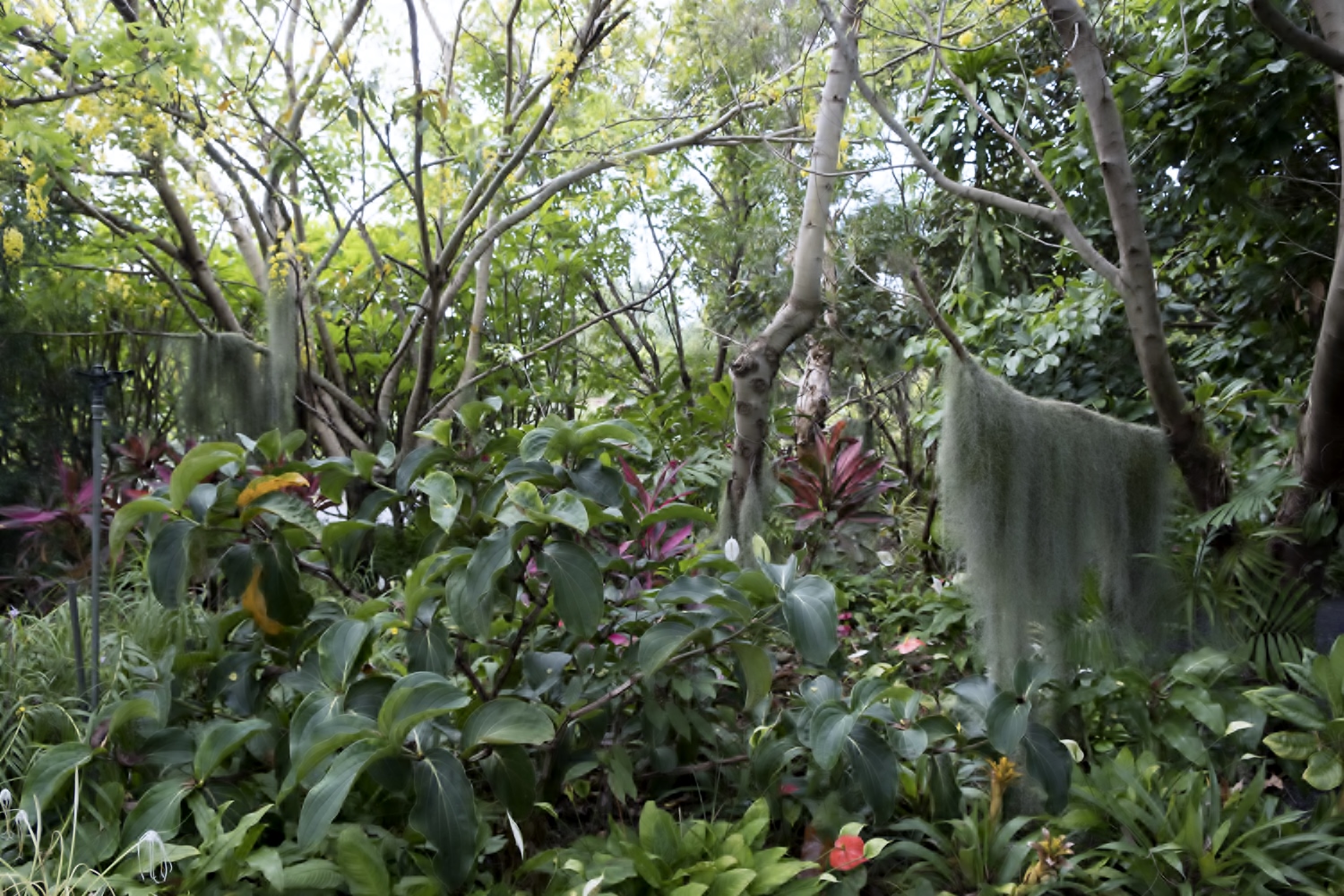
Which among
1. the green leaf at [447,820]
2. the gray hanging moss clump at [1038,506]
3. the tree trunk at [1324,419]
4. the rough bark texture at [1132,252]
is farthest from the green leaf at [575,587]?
the tree trunk at [1324,419]

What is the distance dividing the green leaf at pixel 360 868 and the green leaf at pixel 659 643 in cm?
60

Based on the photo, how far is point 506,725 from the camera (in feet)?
5.56

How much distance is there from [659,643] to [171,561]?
1008mm

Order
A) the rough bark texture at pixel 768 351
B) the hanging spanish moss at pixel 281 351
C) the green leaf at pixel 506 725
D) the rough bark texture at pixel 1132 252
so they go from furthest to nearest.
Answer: the hanging spanish moss at pixel 281 351
the rough bark texture at pixel 768 351
the rough bark texture at pixel 1132 252
the green leaf at pixel 506 725

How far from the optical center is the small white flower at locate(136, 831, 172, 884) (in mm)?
1660

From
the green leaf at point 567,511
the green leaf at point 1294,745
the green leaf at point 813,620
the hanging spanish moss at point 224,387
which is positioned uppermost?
the hanging spanish moss at point 224,387

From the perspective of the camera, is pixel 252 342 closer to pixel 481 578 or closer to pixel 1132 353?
pixel 481 578

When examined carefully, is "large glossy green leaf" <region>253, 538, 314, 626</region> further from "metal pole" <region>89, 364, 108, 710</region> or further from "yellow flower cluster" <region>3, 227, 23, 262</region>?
"yellow flower cluster" <region>3, 227, 23, 262</region>

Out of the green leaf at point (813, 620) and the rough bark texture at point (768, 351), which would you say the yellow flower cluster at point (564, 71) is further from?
the green leaf at point (813, 620)

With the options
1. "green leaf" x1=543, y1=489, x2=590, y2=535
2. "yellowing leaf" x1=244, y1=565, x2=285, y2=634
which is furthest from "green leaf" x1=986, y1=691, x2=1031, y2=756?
"yellowing leaf" x1=244, y1=565, x2=285, y2=634

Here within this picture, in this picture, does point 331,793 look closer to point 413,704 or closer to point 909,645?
point 413,704

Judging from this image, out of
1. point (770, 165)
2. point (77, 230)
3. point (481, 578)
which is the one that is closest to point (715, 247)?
point (770, 165)

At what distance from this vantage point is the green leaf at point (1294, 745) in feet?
7.04

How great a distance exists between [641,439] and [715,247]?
4.45m
